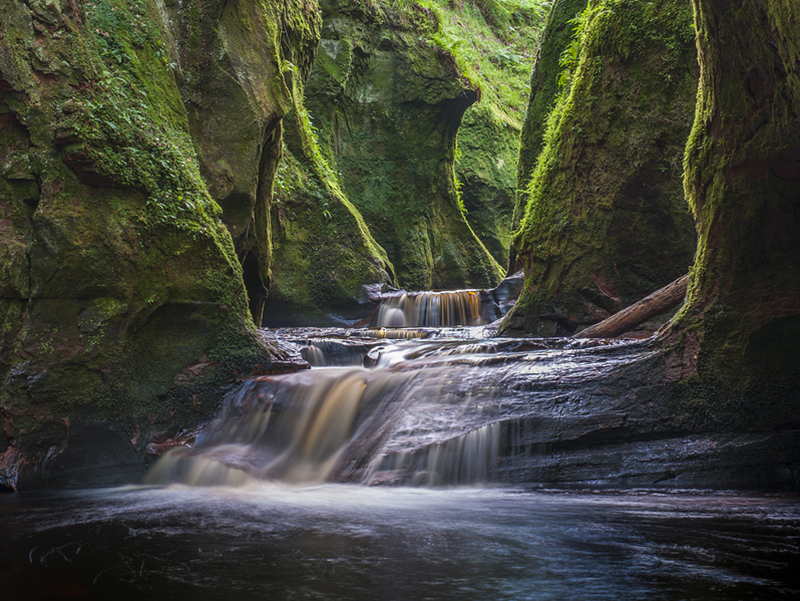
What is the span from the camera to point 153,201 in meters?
6.08

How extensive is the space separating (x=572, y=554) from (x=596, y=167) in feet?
25.1

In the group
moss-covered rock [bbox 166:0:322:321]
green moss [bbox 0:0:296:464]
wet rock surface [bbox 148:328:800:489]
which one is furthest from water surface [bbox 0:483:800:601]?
moss-covered rock [bbox 166:0:322:321]

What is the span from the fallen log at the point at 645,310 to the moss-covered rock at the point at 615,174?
151cm

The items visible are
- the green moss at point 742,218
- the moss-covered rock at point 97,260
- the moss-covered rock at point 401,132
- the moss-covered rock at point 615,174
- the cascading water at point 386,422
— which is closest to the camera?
the green moss at point 742,218

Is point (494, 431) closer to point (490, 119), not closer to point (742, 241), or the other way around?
point (742, 241)

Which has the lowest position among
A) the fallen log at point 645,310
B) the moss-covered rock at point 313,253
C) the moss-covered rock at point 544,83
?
the fallen log at point 645,310

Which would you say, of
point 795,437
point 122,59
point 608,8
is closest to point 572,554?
point 795,437

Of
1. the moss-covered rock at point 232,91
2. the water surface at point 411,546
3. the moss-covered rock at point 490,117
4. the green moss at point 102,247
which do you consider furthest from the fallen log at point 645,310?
the moss-covered rock at point 490,117

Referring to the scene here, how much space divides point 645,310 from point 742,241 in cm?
278

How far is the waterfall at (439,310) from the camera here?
41.6ft

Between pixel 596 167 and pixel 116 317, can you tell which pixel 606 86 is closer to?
pixel 596 167

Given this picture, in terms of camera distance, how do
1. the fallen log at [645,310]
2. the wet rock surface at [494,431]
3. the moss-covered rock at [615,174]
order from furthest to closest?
1. the moss-covered rock at [615,174]
2. the fallen log at [645,310]
3. the wet rock surface at [494,431]

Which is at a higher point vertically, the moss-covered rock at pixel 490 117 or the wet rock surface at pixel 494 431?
the moss-covered rock at pixel 490 117

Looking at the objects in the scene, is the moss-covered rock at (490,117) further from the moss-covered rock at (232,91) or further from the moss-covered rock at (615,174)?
the moss-covered rock at (232,91)
